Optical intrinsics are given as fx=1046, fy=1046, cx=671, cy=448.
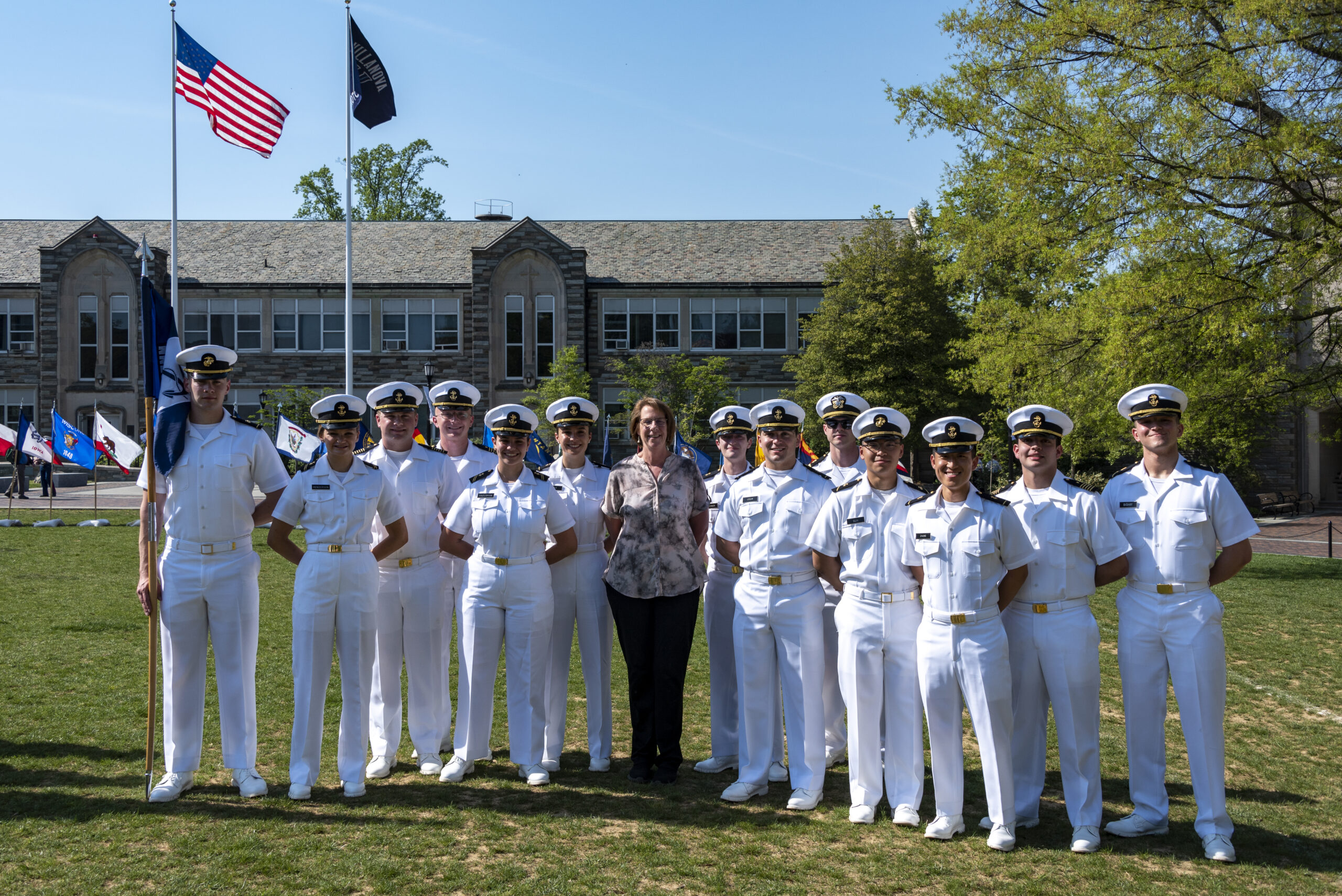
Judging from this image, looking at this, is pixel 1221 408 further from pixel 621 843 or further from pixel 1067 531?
pixel 621 843

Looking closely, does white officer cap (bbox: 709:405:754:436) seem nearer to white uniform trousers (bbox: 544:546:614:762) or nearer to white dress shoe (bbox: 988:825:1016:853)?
white uniform trousers (bbox: 544:546:614:762)

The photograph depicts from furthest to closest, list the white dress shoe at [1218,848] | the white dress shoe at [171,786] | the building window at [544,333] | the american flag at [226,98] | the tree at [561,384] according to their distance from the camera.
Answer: the building window at [544,333] → the tree at [561,384] → the american flag at [226,98] → the white dress shoe at [171,786] → the white dress shoe at [1218,848]

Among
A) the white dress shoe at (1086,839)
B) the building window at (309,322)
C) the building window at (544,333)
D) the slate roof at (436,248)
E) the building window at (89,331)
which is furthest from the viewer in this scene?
the slate roof at (436,248)

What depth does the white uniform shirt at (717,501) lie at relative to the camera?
6.89m

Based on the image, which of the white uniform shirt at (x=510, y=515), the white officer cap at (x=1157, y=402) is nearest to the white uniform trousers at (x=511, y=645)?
the white uniform shirt at (x=510, y=515)

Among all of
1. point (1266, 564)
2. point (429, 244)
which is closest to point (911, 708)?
point (1266, 564)

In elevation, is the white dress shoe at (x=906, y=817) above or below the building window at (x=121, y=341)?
below

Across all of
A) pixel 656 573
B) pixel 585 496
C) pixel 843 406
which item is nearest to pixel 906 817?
pixel 656 573

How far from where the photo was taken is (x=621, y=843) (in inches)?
219

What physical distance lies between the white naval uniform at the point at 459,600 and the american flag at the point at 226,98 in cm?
1410

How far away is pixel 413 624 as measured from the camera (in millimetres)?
6816

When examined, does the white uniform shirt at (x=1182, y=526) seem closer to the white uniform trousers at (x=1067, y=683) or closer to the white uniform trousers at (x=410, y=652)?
the white uniform trousers at (x=1067, y=683)

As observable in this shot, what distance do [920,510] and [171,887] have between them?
4.13 metres

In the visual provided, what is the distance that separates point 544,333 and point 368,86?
1984cm
